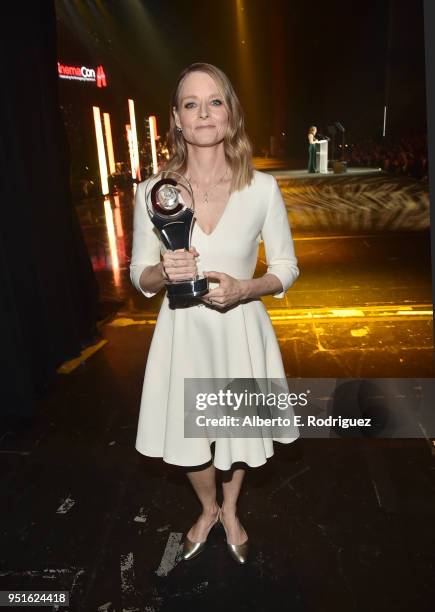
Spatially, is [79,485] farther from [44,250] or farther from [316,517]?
[44,250]

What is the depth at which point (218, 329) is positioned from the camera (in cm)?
180

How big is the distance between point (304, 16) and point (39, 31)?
29.4 metres

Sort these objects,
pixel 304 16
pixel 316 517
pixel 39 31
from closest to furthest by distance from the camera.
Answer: pixel 316 517 < pixel 39 31 < pixel 304 16

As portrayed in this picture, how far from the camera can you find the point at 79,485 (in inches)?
102

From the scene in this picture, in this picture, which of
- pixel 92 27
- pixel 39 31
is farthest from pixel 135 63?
pixel 39 31

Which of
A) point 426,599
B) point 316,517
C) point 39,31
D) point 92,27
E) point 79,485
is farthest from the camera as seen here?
point 92,27

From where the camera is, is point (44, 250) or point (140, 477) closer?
point (140, 477)

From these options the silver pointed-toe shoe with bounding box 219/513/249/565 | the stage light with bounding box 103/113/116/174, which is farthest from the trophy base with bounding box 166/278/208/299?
the stage light with bounding box 103/113/116/174

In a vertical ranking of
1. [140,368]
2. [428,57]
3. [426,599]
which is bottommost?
[426,599]

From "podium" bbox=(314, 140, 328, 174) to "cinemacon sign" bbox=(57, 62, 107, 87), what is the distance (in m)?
8.82

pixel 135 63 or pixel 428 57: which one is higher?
pixel 135 63

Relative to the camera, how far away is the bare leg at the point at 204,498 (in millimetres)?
2064

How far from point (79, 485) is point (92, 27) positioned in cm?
1908

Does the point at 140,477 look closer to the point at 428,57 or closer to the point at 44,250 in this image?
the point at 44,250
